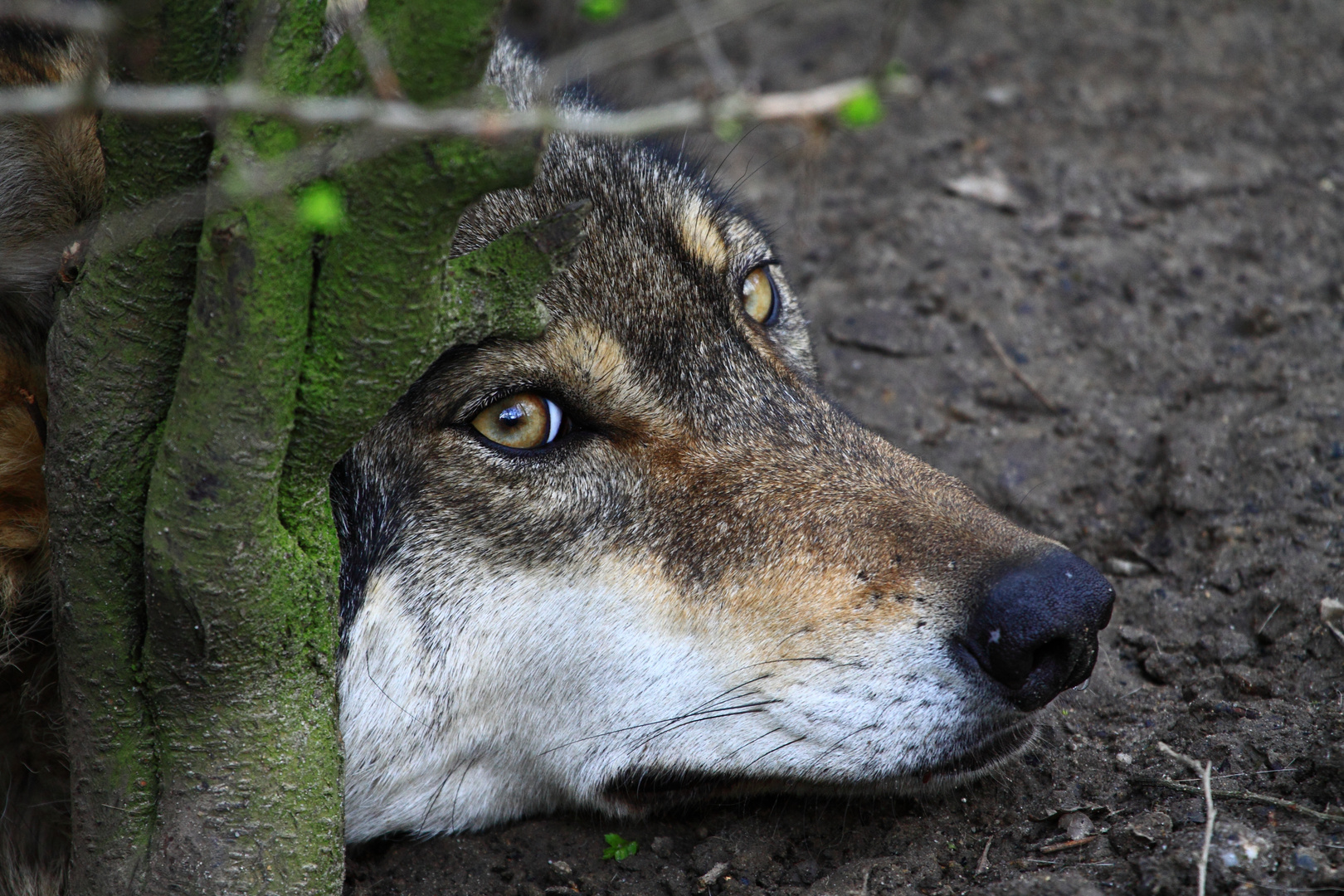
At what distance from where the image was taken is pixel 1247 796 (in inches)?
104

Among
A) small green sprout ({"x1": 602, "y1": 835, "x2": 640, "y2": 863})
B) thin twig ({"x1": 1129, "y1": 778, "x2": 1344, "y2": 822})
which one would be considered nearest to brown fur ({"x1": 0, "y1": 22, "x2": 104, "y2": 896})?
small green sprout ({"x1": 602, "y1": 835, "x2": 640, "y2": 863})

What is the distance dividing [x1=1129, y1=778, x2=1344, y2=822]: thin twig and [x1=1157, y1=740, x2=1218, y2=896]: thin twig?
1.4 inches

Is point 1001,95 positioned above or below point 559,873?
above

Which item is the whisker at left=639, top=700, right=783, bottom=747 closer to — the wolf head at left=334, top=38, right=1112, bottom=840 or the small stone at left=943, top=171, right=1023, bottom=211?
the wolf head at left=334, top=38, right=1112, bottom=840

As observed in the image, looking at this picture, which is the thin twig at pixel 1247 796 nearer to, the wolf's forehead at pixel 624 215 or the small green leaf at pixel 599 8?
the wolf's forehead at pixel 624 215

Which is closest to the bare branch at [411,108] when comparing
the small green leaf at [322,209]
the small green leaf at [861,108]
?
the small green leaf at [861,108]

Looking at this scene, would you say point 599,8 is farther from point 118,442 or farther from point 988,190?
point 988,190

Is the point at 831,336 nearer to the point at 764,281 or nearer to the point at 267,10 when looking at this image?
the point at 764,281

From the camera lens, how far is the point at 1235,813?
265 cm

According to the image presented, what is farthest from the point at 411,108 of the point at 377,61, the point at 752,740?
the point at 752,740

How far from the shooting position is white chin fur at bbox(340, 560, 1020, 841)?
2672 millimetres

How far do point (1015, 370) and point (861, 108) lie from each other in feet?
10.3

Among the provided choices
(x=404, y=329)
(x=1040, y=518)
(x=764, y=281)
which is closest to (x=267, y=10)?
(x=404, y=329)

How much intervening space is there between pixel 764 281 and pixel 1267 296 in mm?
2498
